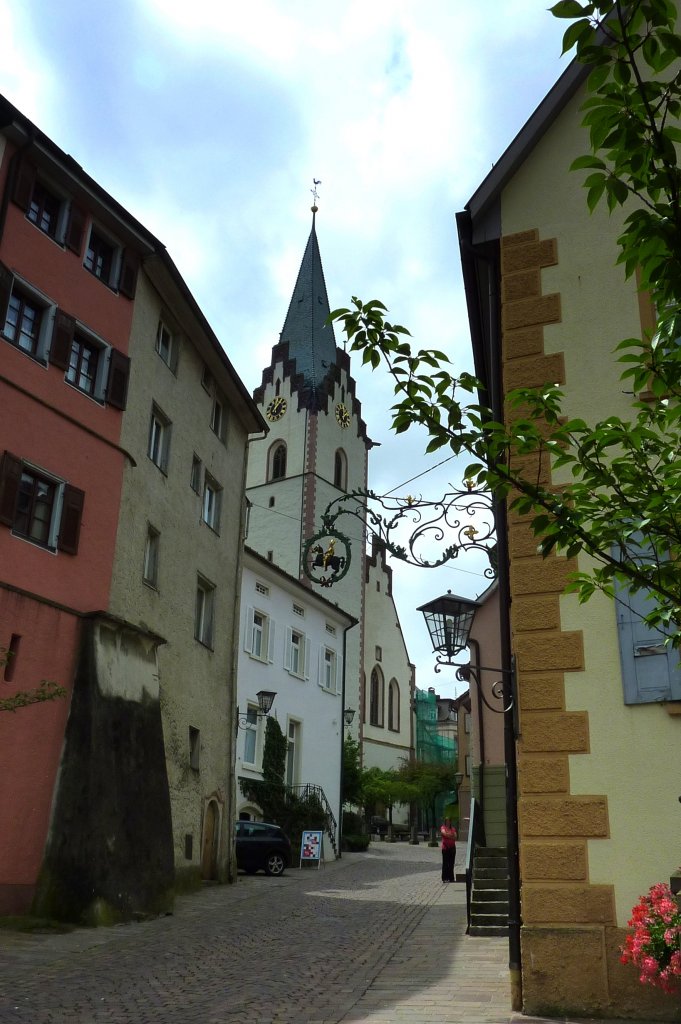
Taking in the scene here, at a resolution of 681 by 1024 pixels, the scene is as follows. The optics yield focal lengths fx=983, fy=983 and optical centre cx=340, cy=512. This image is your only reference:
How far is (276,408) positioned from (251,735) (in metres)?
35.9

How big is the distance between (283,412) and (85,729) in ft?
160

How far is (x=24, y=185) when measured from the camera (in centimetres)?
1719

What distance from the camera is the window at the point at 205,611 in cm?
2305

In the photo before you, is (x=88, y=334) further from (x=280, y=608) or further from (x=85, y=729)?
(x=280, y=608)

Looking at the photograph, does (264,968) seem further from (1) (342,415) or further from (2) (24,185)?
(1) (342,415)

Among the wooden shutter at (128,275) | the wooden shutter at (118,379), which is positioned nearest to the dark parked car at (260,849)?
the wooden shutter at (118,379)

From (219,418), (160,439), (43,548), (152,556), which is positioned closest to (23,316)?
(43,548)

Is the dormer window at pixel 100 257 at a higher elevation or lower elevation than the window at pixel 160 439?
higher

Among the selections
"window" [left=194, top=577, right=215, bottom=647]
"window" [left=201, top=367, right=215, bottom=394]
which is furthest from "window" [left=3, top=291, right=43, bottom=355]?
"window" [left=194, top=577, right=215, bottom=647]

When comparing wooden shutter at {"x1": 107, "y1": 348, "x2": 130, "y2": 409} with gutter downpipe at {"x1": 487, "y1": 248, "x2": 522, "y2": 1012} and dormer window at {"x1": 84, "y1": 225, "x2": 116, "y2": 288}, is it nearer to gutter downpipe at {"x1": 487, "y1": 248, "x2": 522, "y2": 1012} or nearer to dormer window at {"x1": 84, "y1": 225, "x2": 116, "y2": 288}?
dormer window at {"x1": 84, "y1": 225, "x2": 116, "y2": 288}

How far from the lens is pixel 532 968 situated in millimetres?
7949

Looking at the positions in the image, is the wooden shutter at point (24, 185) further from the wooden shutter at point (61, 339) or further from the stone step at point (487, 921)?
the stone step at point (487, 921)

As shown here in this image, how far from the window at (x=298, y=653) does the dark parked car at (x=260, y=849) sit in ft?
27.2

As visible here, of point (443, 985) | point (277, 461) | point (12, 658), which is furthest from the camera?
point (277, 461)
